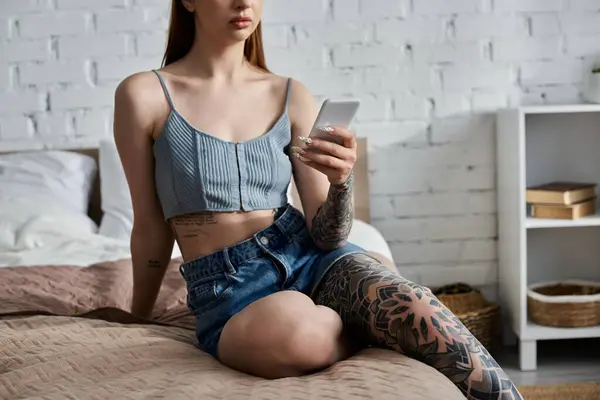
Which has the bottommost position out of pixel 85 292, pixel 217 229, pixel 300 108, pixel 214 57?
pixel 85 292

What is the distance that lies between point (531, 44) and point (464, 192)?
601 millimetres

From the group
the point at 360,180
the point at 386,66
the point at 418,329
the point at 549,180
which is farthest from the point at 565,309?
the point at 418,329

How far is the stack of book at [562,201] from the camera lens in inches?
114

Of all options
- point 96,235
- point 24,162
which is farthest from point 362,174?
point 24,162

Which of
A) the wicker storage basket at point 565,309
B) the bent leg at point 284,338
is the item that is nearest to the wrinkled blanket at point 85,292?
the bent leg at point 284,338

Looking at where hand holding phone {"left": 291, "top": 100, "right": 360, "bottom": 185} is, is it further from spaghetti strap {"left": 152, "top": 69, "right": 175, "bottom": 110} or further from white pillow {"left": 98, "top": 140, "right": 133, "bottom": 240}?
white pillow {"left": 98, "top": 140, "right": 133, "bottom": 240}

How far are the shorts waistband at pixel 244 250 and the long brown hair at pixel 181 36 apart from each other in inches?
15.9

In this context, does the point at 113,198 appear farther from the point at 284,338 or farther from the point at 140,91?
the point at 284,338

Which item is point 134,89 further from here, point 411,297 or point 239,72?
point 411,297

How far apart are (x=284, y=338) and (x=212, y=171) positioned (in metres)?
0.44

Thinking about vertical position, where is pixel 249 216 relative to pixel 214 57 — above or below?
below

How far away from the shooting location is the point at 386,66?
3.16 metres

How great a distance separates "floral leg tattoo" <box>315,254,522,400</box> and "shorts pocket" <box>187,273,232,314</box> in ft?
0.70

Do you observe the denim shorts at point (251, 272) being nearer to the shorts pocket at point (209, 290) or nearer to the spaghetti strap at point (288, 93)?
the shorts pocket at point (209, 290)
